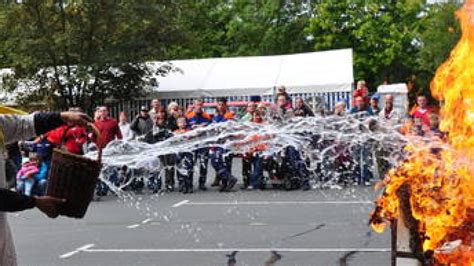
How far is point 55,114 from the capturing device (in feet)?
13.8

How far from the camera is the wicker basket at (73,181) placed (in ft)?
13.3

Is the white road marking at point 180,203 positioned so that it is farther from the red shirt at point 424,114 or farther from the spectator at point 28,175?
the red shirt at point 424,114

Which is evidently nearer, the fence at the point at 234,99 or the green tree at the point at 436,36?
the fence at the point at 234,99

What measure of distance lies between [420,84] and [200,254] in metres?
40.8

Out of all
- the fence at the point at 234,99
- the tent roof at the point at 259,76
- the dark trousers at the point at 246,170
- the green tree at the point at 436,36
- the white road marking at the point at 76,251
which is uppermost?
the green tree at the point at 436,36

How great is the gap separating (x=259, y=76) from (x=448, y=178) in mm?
20122

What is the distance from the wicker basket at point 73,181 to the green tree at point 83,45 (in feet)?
72.3

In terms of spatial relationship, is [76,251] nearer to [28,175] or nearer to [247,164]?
[28,175]

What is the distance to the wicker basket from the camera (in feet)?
13.3

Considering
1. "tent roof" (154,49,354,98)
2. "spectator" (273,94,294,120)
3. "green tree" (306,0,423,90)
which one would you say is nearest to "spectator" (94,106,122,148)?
"spectator" (273,94,294,120)

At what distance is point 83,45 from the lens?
26.8m

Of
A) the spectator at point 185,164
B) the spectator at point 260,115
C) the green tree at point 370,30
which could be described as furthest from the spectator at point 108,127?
the green tree at point 370,30

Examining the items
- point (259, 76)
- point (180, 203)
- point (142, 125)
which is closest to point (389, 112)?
point (180, 203)

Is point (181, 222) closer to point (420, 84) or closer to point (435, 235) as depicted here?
point (435, 235)
